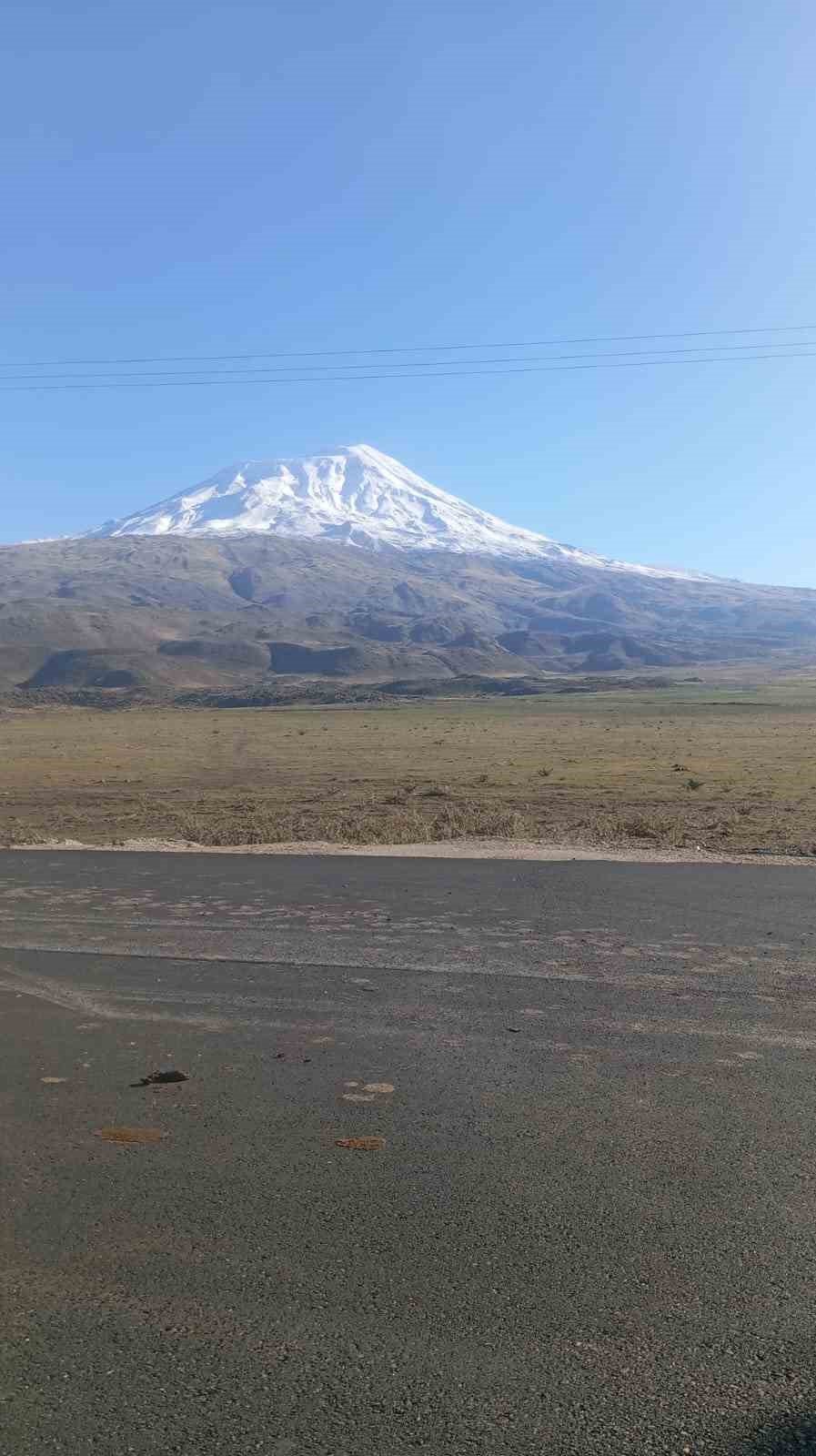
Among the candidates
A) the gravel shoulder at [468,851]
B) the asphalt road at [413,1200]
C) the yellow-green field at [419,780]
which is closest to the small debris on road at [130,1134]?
the asphalt road at [413,1200]

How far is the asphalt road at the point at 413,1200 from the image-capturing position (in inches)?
161

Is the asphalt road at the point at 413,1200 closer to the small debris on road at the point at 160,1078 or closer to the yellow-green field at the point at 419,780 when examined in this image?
the small debris on road at the point at 160,1078

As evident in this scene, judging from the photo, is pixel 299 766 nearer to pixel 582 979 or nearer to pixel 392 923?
pixel 392 923

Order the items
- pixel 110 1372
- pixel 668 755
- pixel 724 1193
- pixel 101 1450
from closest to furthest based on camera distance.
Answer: pixel 101 1450 < pixel 110 1372 < pixel 724 1193 < pixel 668 755

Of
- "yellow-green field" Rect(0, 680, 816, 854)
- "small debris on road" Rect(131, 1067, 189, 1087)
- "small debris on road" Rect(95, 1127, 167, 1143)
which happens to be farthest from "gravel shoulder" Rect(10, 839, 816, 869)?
"small debris on road" Rect(95, 1127, 167, 1143)

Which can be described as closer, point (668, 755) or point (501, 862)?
point (501, 862)

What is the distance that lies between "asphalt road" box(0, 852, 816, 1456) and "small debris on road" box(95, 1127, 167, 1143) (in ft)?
0.22

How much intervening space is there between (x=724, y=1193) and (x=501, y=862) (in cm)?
1171

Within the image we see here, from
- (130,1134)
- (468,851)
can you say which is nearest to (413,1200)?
(130,1134)

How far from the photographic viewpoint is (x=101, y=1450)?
385 cm

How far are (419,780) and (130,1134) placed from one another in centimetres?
3155

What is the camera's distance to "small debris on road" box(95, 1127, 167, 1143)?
21.5 feet

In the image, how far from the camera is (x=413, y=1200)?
5.70 m

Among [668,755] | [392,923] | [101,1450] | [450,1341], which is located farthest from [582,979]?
[668,755]
